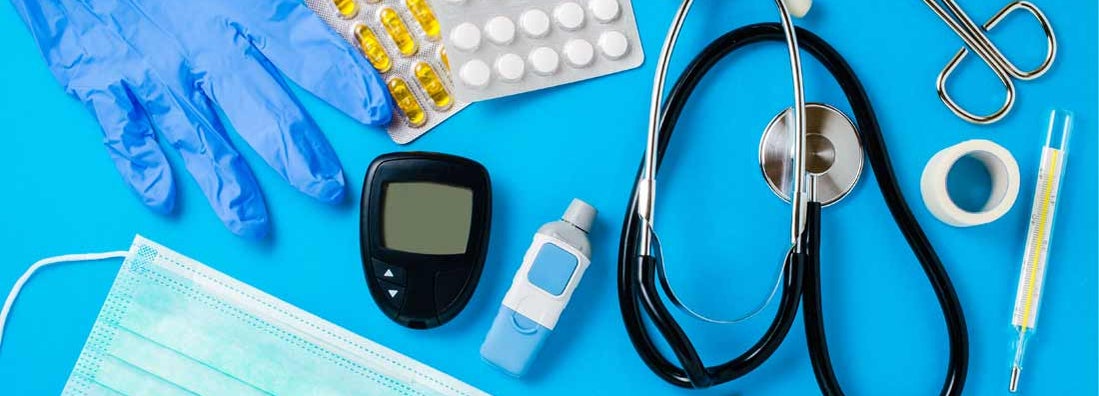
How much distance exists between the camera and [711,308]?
1.15 metres

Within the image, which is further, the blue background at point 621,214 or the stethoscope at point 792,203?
the blue background at point 621,214

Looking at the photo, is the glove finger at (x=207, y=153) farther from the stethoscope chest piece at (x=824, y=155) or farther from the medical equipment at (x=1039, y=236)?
the medical equipment at (x=1039, y=236)

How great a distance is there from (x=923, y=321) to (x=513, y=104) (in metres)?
0.51

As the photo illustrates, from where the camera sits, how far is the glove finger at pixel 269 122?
3.63 ft

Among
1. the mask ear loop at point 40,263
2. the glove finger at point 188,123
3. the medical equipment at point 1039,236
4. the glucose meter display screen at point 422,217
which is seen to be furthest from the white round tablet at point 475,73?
the medical equipment at point 1039,236

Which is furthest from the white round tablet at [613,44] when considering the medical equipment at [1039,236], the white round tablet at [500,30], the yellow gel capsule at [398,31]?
the medical equipment at [1039,236]

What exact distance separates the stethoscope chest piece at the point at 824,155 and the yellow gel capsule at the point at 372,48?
43 centimetres

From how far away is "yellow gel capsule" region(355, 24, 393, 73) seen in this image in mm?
1137

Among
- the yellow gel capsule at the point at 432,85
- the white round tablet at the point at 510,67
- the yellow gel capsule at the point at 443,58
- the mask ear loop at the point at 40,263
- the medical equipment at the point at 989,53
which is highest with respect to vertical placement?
the medical equipment at the point at 989,53

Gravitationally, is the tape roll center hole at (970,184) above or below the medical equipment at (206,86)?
above

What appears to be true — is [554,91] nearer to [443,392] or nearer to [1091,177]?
[443,392]

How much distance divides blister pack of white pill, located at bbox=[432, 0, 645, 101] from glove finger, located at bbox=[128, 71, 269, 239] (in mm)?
251

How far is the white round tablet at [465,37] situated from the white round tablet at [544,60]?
6 cm

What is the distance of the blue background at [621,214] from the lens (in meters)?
1.15
